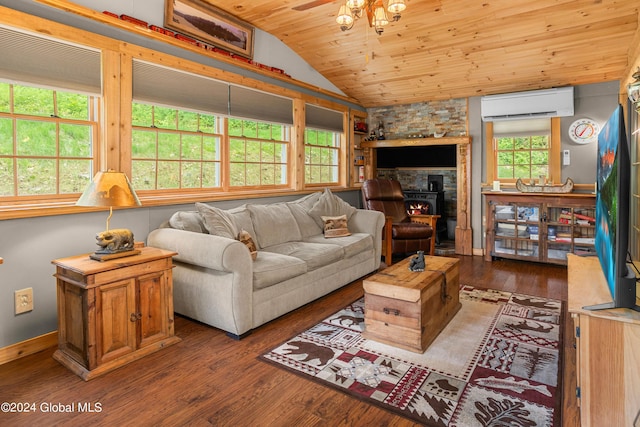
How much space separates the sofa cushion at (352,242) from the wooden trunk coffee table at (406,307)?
1104mm

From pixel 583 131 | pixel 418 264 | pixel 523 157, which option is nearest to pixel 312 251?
pixel 418 264

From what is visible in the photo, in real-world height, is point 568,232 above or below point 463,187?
below

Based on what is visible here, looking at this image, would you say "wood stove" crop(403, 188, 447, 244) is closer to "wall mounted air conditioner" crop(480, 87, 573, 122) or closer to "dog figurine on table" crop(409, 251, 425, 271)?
"wall mounted air conditioner" crop(480, 87, 573, 122)

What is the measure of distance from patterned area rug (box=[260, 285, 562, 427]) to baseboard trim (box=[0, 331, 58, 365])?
1.55 metres

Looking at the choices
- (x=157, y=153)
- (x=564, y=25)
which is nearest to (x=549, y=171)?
(x=564, y=25)

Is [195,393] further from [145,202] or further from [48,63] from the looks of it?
[48,63]

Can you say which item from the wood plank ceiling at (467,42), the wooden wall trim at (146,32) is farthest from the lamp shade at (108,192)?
the wood plank ceiling at (467,42)

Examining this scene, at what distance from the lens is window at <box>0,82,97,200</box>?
268 cm

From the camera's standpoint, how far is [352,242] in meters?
4.25

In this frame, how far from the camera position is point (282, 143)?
16.8 feet

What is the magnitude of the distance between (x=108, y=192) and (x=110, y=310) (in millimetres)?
741

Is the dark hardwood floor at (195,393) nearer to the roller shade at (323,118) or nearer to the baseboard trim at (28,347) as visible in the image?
the baseboard trim at (28,347)

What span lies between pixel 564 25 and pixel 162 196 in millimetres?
4383

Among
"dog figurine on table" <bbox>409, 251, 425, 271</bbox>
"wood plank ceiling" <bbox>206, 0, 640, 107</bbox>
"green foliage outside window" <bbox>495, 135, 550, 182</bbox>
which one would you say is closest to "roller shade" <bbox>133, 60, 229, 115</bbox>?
Result: "wood plank ceiling" <bbox>206, 0, 640, 107</bbox>
